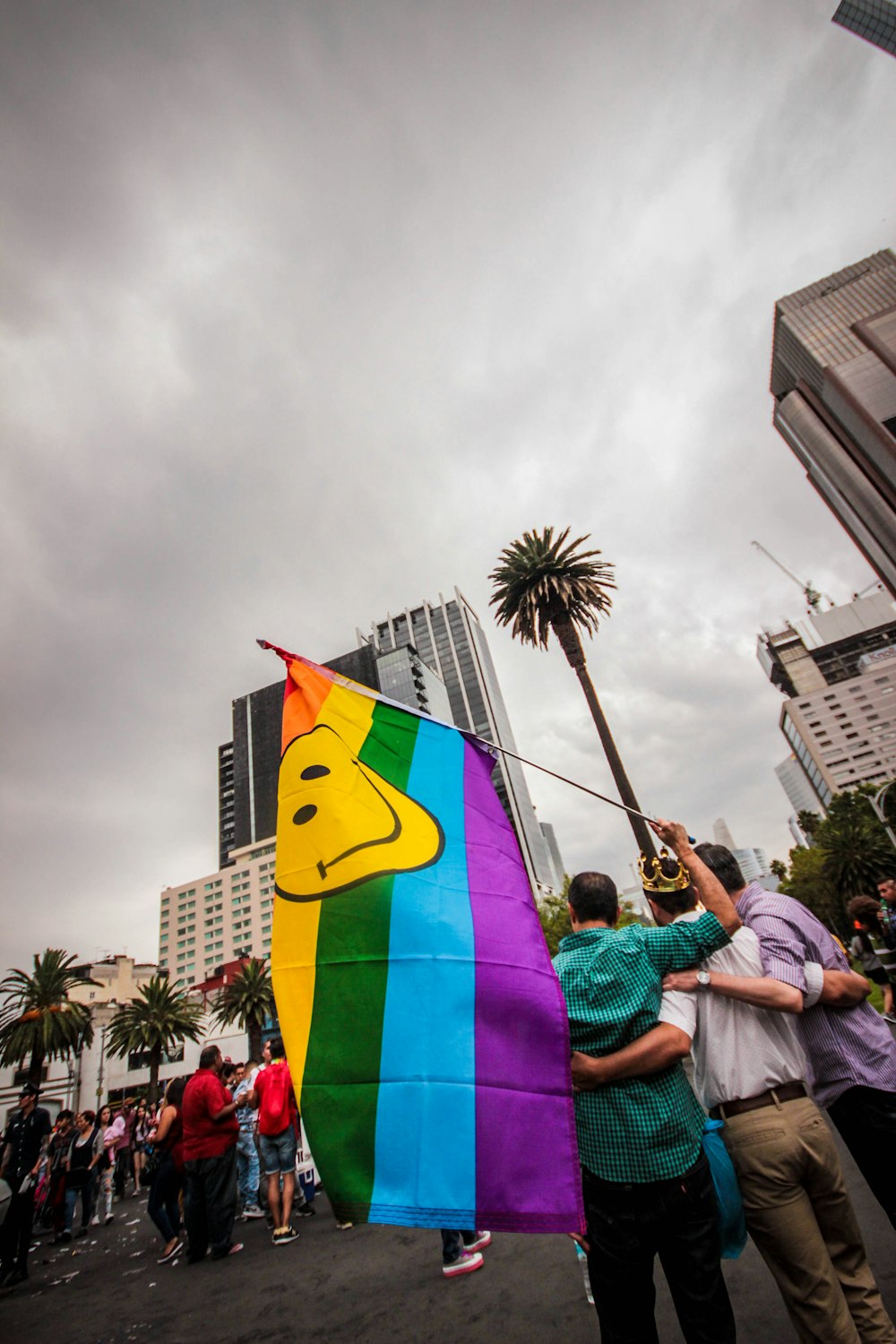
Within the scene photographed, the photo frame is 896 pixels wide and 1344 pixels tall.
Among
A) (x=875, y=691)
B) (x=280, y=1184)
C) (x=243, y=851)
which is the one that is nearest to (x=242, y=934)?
(x=243, y=851)

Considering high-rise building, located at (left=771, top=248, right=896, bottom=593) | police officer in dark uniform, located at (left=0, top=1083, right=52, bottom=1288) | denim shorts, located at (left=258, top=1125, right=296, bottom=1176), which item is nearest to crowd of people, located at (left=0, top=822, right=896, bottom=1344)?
denim shorts, located at (left=258, top=1125, right=296, bottom=1176)

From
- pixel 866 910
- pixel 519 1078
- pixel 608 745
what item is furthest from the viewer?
pixel 608 745

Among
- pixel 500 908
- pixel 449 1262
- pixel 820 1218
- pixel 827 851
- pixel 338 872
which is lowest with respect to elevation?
pixel 449 1262

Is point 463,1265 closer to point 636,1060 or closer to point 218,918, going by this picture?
point 636,1060

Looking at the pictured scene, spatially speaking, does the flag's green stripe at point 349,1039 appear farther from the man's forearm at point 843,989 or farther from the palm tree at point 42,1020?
the palm tree at point 42,1020

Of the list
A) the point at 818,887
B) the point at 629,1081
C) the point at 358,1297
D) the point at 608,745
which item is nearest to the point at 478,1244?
the point at 358,1297

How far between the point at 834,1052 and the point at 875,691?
19198 cm

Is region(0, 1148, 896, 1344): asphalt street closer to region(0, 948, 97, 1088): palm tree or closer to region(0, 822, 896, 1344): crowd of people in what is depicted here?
region(0, 822, 896, 1344): crowd of people

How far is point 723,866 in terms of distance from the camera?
3428 millimetres

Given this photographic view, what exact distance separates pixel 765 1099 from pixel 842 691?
193 meters

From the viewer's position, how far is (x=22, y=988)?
4047cm

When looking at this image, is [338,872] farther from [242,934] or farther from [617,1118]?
[242,934]

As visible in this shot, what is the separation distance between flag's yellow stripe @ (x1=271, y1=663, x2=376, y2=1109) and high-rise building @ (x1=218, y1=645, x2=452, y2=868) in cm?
9253

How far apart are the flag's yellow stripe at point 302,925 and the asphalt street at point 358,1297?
9.27 ft
